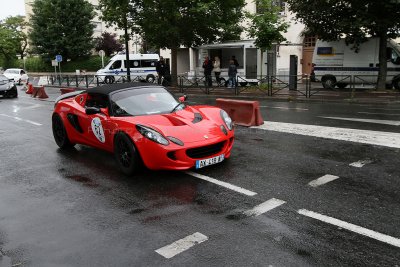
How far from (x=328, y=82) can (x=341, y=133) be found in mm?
13426

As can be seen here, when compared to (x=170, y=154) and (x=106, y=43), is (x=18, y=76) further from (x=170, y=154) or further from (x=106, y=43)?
(x=170, y=154)

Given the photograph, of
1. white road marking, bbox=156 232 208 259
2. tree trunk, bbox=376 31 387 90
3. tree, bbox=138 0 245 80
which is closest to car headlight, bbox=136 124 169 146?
white road marking, bbox=156 232 208 259

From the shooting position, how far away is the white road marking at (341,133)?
8.20m

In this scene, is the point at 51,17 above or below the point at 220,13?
above

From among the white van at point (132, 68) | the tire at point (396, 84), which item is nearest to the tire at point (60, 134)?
the tire at point (396, 84)

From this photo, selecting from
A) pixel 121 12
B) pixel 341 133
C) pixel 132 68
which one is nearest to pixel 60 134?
pixel 341 133

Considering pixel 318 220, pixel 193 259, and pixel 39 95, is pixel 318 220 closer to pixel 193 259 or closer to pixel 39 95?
pixel 193 259

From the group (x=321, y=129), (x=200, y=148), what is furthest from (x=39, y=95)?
(x=200, y=148)

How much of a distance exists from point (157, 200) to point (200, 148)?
3.82ft

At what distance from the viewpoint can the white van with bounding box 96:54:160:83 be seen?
109 feet

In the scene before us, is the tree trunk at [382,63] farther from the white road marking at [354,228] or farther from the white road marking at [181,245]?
the white road marking at [181,245]

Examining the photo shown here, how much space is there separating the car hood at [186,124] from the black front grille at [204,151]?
0.44ft

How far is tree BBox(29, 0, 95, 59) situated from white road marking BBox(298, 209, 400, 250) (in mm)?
51138

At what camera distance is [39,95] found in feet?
74.3
